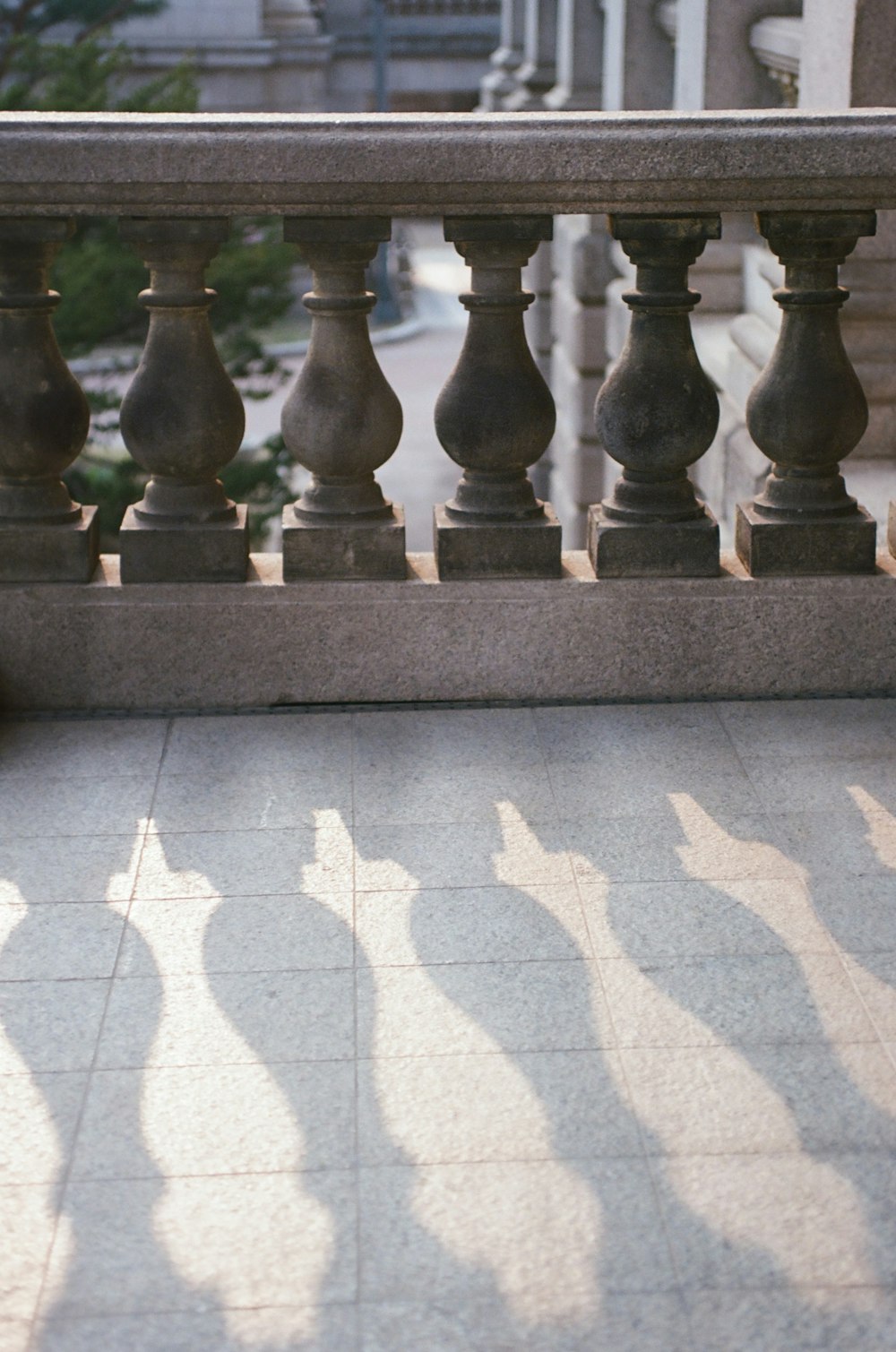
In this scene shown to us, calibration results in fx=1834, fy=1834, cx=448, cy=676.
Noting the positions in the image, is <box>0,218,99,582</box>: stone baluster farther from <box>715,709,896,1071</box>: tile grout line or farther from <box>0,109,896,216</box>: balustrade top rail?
<box>715,709,896,1071</box>: tile grout line

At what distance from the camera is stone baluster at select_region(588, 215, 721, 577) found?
12.4 ft

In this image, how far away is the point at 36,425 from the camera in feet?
12.7

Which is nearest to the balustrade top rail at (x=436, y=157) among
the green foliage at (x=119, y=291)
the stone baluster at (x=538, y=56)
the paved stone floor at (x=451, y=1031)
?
the paved stone floor at (x=451, y=1031)

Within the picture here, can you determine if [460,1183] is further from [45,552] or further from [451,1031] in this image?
[45,552]

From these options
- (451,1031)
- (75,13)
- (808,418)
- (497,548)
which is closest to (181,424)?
(497,548)

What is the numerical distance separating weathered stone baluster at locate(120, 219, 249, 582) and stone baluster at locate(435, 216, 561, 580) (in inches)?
18.3

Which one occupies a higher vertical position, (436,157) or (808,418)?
(436,157)

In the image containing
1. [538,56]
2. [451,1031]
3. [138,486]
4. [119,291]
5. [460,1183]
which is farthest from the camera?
[538,56]

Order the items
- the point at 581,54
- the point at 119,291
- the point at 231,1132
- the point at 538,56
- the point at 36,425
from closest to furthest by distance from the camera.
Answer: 1. the point at 231,1132
2. the point at 36,425
3. the point at 119,291
4. the point at 581,54
5. the point at 538,56

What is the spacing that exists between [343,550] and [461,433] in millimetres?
362

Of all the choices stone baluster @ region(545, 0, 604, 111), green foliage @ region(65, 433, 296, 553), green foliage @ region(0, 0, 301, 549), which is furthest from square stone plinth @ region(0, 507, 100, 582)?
stone baluster @ region(545, 0, 604, 111)

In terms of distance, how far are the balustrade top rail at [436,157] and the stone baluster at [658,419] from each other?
0.16 metres

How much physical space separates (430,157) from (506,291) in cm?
38

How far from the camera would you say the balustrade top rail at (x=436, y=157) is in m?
3.55
